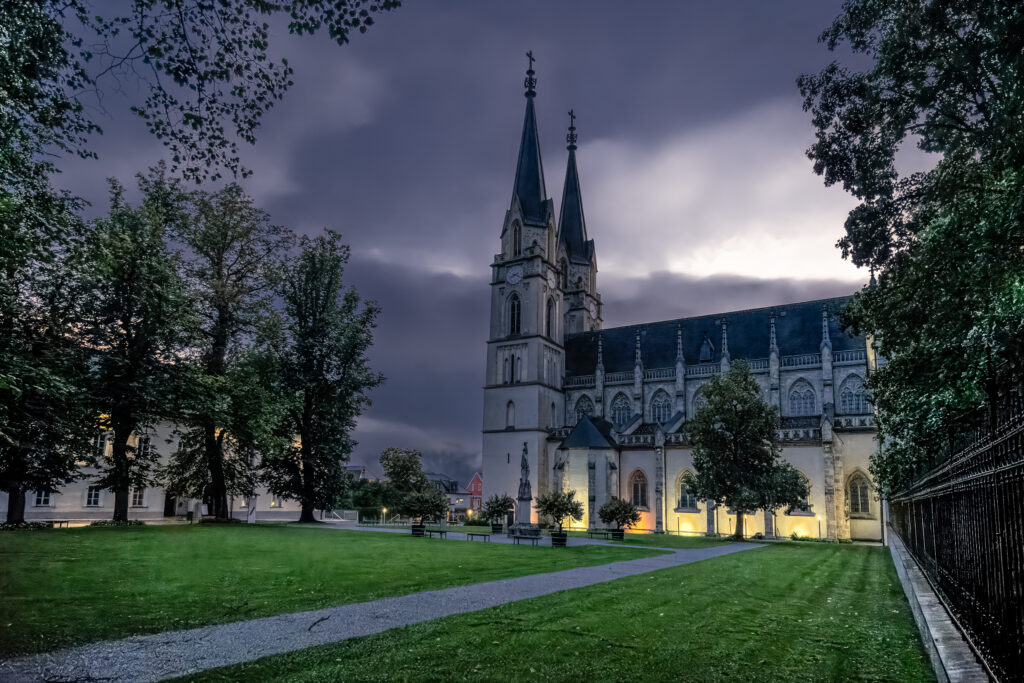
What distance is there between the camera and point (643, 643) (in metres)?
8.09

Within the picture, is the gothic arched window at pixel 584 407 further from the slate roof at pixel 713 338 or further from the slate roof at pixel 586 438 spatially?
the slate roof at pixel 586 438

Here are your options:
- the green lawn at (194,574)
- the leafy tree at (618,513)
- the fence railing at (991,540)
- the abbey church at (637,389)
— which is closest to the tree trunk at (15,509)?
the green lawn at (194,574)

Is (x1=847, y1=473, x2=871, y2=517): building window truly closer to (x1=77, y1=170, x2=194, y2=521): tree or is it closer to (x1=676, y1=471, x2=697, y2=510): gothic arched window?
(x1=676, y1=471, x2=697, y2=510): gothic arched window

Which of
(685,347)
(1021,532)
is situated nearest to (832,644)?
(1021,532)

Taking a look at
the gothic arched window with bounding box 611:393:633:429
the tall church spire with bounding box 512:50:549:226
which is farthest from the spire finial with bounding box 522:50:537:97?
the gothic arched window with bounding box 611:393:633:429

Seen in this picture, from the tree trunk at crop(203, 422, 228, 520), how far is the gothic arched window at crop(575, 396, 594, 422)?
3212 centimetres

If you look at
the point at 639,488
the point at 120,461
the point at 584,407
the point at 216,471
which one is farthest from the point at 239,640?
the point at 584,407

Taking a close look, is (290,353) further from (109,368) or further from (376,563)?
(376,563)

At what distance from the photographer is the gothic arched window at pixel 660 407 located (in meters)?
53.9

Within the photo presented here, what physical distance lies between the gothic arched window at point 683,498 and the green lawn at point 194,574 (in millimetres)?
23194

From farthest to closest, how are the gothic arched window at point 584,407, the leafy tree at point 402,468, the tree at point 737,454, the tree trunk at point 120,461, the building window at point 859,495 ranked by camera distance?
the leafy tree at point 402,468 → the gothic arched window at point 584,407 → the building window at point 859,495 → the tree at point 737,454 → the tree trunk at point 120,461

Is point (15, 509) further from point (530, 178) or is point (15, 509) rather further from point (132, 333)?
point (530, 178)

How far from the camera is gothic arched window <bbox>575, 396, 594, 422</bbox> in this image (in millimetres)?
57312

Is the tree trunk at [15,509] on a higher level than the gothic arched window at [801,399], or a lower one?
lower
